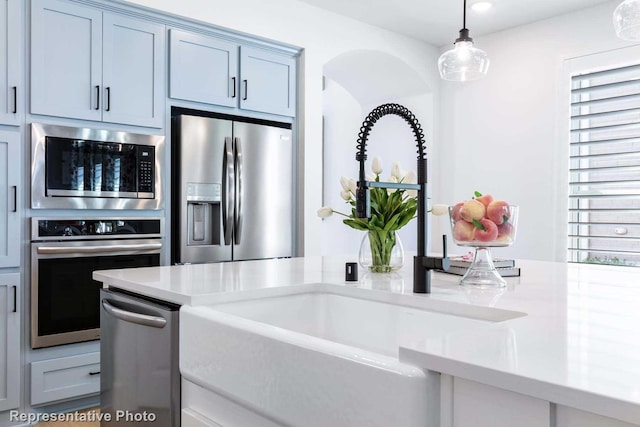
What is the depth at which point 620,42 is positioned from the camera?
12.5ft

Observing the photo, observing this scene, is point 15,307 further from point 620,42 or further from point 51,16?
point 620,42

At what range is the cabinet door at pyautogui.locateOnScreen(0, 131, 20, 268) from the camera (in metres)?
2.64

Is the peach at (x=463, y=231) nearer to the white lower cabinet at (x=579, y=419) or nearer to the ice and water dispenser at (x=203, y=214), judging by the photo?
the white lower cabinet at (x=579, y=419)

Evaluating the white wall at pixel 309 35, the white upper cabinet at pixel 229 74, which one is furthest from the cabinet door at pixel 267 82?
the white wall at pixel 309 35

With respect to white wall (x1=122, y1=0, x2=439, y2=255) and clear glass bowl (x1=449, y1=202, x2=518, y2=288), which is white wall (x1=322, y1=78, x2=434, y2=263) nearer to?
white wall (x1=122, y1=0, x2=439, y2=255)

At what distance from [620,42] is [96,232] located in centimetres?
374

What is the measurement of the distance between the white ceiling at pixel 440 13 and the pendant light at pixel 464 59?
150 cm

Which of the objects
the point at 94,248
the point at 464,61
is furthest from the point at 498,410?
the point at 94,248

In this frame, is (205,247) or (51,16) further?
(205,247)

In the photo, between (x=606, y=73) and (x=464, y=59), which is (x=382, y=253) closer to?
(x=464, y=59)

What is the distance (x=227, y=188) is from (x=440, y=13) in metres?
2.17

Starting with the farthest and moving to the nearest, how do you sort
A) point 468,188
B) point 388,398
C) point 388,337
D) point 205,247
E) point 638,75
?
point 468,188 < point 638,75 < point 205,247 < point 388,337 < point 388,398

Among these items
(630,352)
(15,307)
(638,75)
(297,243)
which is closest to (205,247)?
(297,243)

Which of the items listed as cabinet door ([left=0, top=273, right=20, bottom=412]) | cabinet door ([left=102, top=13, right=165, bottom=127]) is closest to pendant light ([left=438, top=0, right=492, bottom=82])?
cabinet door ([left=102, top=13, right=165, bottom=127])
